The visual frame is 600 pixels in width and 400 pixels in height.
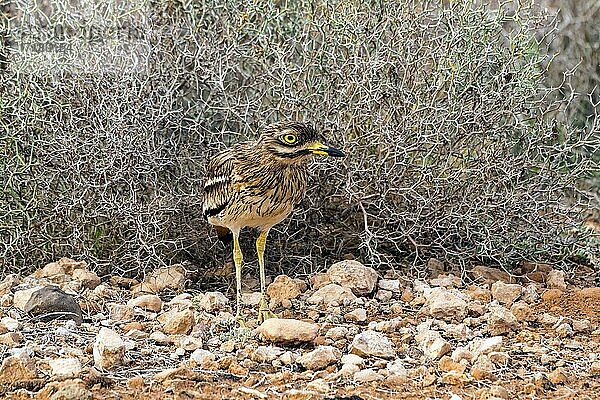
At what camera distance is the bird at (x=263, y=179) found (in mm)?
4055

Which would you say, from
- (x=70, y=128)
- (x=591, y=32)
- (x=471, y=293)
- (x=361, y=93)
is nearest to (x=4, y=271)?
(x=70, y=128)

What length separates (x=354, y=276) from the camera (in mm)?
4539

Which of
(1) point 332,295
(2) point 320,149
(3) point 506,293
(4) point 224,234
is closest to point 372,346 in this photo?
(1) point 332,295

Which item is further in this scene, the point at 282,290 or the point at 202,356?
the point at 282,290

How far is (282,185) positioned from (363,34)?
1.00m

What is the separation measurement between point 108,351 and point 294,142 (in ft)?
4.12

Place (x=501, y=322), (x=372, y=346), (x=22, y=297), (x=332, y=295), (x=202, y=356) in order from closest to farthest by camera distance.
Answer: (x=202, y=356) < (x=372, y=346) < (x=501, y=322) < (x=22, y=297) < (x=332, y=295)

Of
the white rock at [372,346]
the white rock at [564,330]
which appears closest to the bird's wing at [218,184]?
the white rock at [372,346]

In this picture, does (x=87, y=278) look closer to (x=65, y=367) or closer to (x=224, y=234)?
(x=224, y=234)

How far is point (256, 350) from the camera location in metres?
3.57

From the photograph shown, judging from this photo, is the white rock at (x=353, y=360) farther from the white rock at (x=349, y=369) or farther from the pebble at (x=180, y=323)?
the pebble at (x=180, y=323)

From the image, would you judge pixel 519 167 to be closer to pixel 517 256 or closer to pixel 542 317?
pixel 517 256

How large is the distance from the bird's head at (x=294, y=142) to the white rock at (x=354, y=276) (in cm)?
73

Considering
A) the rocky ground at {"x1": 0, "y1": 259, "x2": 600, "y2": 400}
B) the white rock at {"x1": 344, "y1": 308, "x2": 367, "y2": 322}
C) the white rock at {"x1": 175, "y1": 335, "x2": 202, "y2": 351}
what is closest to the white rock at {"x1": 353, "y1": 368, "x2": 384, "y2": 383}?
the rocky ground at {"x1": 0, "y1": 259, "x2": 600, "y2": 400}
